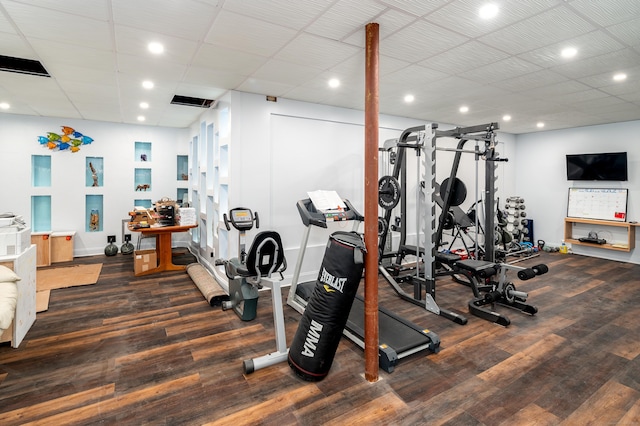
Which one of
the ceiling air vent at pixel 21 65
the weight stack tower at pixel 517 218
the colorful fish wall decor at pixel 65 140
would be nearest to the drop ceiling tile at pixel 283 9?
the ceiling air vent at pixel 21 65

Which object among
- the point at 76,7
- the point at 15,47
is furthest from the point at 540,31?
the point at 15,47

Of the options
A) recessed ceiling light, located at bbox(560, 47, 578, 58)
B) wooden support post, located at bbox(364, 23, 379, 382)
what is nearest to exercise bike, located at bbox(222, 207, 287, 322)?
wooden support post, located at bbox(364, 23, 379, 382)

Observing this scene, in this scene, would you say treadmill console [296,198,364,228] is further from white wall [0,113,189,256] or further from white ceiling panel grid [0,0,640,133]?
white wall [0,113,189,256]

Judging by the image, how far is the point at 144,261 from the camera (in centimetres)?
525

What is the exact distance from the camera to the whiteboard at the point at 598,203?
20.9 ft

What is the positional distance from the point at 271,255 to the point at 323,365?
3.43ft

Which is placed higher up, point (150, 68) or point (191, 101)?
point (191, 101)

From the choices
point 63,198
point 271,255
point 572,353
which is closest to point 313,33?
point 271,255

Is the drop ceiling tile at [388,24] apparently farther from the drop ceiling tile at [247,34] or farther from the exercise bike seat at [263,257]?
the exercise bike seat at [263,257]

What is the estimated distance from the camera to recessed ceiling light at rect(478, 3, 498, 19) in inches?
89.7

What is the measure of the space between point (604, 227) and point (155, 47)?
827 cm

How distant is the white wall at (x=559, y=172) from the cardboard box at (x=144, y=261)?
8149 mm

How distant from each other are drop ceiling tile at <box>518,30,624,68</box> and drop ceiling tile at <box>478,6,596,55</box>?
0.33 feet

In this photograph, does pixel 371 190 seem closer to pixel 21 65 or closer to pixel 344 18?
pixel 344 18
